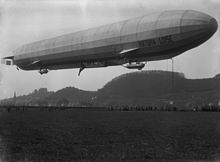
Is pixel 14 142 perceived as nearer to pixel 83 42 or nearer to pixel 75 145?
pixel 75 145

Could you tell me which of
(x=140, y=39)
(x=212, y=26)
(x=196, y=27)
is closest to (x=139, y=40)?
(x=140, y=39)

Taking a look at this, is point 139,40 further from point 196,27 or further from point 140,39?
point 196,27

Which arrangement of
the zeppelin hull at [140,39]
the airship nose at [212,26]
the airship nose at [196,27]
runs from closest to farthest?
the airship nose at [196,27] → the airship nose at [212,26] → the zeppelin hull at [140,39]

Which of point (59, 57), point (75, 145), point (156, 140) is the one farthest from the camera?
point (59, 57)

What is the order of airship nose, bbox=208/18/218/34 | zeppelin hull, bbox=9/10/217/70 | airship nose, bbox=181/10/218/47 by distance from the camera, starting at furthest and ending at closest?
zeppelin hull, bbox=9/10/217/70
airship nose, bbox=208/18/218/34
airship nose, bbox=181/10/218/47

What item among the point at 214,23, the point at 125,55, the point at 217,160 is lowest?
the point at 217,160

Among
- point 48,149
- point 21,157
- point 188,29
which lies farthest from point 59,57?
point 21,157

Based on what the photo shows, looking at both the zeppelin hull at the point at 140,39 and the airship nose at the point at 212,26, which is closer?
the airship nose at the point at 212,26

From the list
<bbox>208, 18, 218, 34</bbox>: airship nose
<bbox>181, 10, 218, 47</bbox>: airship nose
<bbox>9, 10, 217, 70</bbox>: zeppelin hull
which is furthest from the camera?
<bbox>9, 10, 217, 70</bbox>: zeppelin hull
